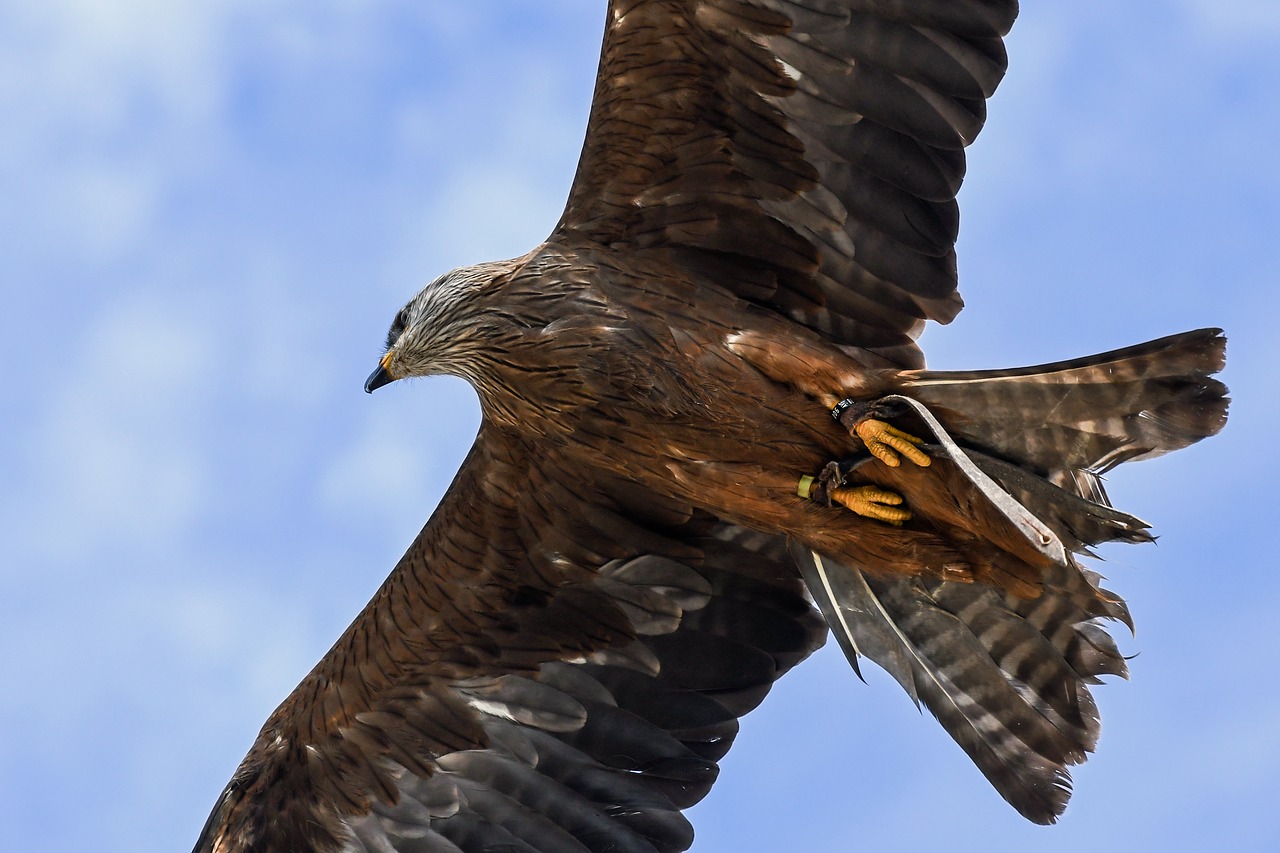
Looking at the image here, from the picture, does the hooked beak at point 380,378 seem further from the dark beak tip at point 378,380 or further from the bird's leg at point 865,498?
the bird's leg at point 865,498

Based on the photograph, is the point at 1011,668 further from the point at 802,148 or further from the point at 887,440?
the point at 802,148

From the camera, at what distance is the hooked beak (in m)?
7.38

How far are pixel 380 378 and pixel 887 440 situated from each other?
7.77 feet

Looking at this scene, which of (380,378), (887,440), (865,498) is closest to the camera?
(887,440)

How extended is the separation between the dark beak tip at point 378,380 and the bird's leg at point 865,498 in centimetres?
205

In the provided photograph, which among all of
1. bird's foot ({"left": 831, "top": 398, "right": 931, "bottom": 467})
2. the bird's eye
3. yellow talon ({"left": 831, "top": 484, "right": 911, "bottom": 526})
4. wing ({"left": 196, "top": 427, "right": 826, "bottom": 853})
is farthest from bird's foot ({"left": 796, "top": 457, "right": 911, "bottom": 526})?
the bird's eye

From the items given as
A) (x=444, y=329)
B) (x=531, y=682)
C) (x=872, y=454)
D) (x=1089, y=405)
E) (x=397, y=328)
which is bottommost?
(x=531, y=682)

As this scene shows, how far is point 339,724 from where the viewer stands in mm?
7543

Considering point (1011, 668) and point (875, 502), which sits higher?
point (875, 502)

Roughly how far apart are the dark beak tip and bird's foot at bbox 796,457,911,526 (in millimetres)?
2045

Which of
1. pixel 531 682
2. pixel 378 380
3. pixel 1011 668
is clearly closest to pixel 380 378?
pixel 378 380

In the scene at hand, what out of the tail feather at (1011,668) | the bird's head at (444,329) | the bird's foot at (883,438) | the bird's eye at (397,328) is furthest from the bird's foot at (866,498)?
the bird's eye at (397,328)

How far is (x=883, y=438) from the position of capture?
6.29m

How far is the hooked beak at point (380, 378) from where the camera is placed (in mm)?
7383
